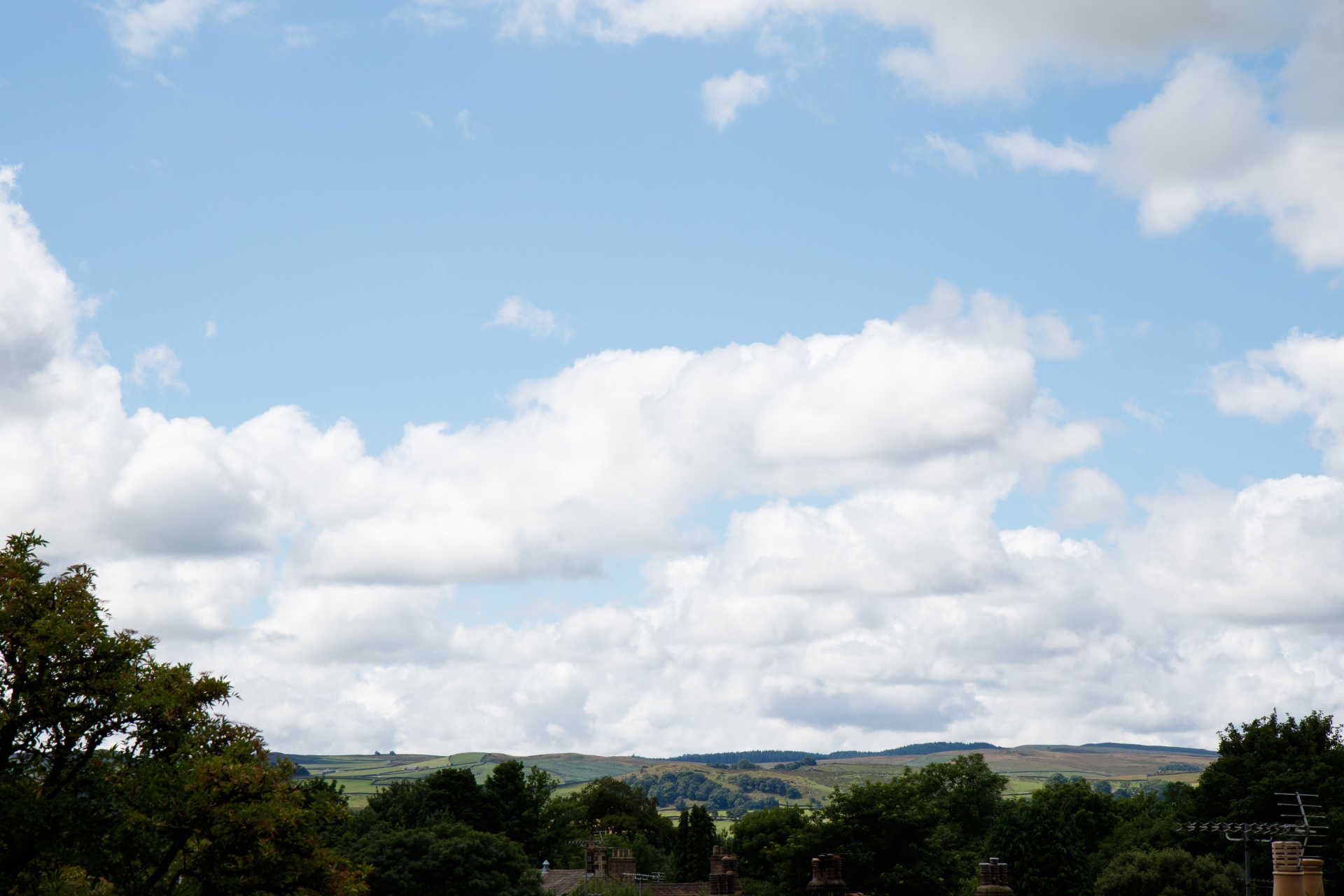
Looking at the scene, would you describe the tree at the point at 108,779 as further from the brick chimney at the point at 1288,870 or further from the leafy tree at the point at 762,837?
the leafy tree at the point at 762,837

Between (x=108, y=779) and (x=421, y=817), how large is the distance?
3064 inches

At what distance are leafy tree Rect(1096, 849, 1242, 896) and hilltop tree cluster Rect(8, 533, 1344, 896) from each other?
0.12 m

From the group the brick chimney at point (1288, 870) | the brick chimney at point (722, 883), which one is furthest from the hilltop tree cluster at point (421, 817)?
the brick chimney at point (1288, 870)

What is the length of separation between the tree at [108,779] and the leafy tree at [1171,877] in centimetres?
5806

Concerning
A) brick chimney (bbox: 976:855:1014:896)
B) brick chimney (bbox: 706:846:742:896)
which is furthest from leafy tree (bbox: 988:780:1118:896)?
brick chimney (bbox: 976:855:1014:896)

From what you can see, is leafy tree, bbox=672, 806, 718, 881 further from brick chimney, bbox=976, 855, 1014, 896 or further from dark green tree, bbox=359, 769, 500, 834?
brick chimney, bbox=976, 855, 1014, 896

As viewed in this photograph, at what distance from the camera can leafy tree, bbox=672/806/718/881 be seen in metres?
109

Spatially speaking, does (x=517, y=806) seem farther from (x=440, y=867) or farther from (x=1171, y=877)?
(x=1171, y=877)

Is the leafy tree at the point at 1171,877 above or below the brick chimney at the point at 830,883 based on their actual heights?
below

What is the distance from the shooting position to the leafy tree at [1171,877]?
6688cm

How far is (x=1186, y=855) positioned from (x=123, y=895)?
62.8 meters

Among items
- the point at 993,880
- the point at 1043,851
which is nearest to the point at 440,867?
the point at 993,880

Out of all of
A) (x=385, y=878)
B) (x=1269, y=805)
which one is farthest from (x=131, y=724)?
(x=1269, y=805)

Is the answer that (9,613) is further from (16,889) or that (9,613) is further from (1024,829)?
(1024,829)
